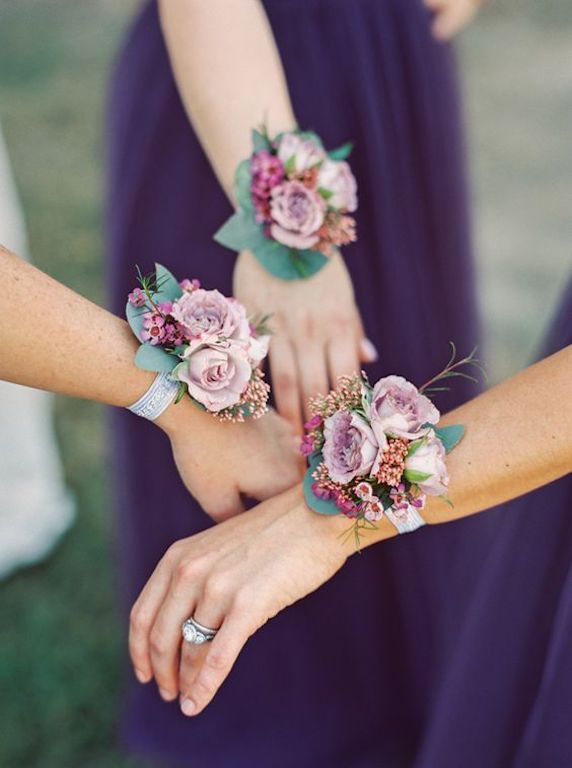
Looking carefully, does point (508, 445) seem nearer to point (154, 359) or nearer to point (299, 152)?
point (154, 359)

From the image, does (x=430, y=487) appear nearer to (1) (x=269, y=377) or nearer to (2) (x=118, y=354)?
(2) (x=118, y=354)

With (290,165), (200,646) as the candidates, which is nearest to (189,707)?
(200,646)

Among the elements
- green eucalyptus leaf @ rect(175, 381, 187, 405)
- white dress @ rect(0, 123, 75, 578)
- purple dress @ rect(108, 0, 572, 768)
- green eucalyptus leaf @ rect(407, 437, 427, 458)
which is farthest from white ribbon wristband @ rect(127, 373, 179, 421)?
white dress @ rect(0, 123, 75, 578)

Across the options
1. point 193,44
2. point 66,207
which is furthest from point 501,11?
point 193,44

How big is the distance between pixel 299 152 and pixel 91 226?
8.66ft

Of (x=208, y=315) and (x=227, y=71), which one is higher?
(x=227, y=71)

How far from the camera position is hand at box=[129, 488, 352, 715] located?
1.08 m

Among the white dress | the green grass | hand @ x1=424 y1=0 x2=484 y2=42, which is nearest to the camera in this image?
hand @ x1=424 y1=0 x2=484 y2=42

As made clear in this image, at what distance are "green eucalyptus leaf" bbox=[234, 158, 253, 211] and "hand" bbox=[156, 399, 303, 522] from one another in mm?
292

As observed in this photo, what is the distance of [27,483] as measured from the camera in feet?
8.00

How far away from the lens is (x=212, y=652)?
1.08 metres

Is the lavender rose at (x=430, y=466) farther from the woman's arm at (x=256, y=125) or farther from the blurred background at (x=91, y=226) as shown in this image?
the blurred background at (x=91, y=226)

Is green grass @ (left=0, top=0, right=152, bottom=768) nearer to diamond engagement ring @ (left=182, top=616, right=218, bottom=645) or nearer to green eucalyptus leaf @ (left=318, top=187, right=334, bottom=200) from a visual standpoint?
diamond engagement ring @ (left=182, top=616, right=218, bottom=645)

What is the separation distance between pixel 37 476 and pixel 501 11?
4457 mm
